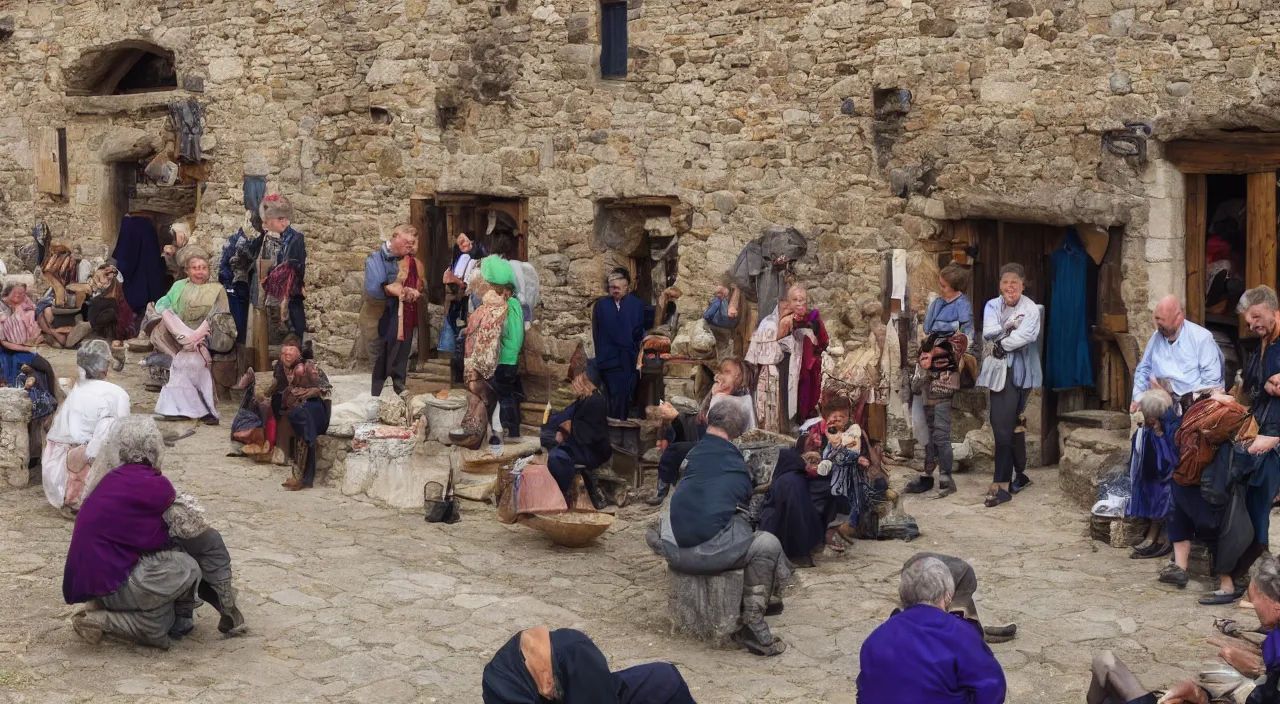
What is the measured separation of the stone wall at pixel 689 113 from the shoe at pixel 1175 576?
2480 millimetres

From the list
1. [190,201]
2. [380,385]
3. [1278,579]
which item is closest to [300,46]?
[190,201]

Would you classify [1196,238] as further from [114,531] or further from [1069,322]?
[114,531]

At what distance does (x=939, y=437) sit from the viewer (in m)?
10.7

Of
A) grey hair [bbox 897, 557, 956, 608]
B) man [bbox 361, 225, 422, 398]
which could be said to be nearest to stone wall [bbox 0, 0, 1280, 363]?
man [bbox 361, 225, 422, 398]

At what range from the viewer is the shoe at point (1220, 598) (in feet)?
27.1

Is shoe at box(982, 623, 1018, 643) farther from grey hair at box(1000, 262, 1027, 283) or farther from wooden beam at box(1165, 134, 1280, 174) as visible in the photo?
wooden beam at box(1165, 134, 1280, 174)

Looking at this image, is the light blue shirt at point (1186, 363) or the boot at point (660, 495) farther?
the boot at point (660, 495)

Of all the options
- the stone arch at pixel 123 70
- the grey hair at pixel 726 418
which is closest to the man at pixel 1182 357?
the grey hair at pixel 726 418

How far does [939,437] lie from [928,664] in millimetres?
5147

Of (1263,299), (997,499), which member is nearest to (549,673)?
(1263,299)

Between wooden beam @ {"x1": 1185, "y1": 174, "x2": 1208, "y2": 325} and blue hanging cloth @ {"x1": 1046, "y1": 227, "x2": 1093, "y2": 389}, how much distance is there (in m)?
0.71

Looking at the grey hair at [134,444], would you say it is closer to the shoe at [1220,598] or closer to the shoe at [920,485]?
the shoe at [920,485]

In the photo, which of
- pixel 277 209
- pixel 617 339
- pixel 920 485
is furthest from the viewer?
pixel 277 209

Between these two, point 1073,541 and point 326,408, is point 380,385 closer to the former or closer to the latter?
point 326,408
